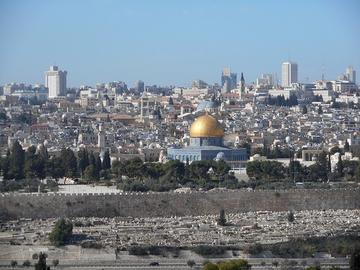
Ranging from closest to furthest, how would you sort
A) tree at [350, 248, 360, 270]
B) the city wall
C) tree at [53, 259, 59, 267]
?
1. tree at [350, 248, 360, 270]
2. tree at [53, 259, 59, 267]
3. the city wall

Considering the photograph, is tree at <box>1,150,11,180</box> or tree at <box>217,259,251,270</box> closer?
tree at <box>217,259,251,270</box>

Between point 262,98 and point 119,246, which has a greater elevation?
point 262,98

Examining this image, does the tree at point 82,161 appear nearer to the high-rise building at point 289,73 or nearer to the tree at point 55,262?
the tree at point 55,262

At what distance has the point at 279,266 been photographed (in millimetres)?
22609

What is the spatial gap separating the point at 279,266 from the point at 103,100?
2054 inches

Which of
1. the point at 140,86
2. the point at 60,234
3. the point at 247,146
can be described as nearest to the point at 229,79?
the point at 140,86

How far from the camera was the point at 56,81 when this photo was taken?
86125 mm

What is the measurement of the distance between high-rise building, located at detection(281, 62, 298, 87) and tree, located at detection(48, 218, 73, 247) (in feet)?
230

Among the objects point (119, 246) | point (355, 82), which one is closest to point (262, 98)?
point (355, 82)

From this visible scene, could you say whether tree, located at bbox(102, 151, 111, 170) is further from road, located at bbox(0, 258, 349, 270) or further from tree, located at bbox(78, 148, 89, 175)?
road, located at bbox(0, 258, 349, 270)

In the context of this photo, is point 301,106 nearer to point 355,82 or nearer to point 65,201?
point 355,82

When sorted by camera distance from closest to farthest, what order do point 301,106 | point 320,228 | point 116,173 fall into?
point 320,228, point 116,173, point 301,106

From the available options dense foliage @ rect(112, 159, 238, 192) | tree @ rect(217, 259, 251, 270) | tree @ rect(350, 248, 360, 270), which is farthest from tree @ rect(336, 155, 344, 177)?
tree @ rect(350, 248, 360, 270)

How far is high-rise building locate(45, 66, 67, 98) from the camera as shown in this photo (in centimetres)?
8581
